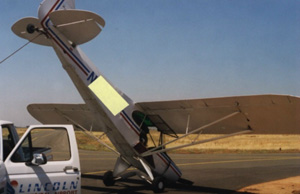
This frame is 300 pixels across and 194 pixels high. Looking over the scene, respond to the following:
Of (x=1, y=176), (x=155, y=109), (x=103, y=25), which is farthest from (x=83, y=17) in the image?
(x=1, y=176)

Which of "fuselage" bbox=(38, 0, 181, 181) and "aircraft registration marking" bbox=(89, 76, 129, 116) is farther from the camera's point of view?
"aircraft registration marking" bbox=(89, 76, 129, 116)

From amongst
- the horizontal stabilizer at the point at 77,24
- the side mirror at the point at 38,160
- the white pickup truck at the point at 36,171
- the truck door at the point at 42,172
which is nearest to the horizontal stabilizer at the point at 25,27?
the horizontal stabilizer at the point at 77,24

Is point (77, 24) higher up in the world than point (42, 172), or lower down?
higher up

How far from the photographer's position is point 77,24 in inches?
400

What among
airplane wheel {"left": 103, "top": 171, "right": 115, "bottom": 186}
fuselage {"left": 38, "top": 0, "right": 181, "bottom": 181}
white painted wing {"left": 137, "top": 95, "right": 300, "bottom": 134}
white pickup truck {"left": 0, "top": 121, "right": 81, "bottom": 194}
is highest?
white painted wing {"left": 137, "top": 95, "right": 300, "bottom": 134}

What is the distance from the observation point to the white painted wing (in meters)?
10.5

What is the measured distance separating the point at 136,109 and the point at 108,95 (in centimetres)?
187

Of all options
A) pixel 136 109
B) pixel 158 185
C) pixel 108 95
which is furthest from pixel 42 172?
pixel 136 109

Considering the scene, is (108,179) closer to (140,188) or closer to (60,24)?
(140,188)

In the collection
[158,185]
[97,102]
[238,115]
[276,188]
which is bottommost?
[158,185]

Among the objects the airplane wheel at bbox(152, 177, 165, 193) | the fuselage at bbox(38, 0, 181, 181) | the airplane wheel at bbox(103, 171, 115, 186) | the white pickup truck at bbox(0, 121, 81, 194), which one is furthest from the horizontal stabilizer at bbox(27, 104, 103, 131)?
the white pickup truck at bbox(0, 121, 81, 194)

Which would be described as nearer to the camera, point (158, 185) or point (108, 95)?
point (108, 95)

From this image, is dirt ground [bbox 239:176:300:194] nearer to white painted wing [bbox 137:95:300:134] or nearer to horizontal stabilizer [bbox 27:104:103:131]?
white painted wing [bbox 137:95:300:134]

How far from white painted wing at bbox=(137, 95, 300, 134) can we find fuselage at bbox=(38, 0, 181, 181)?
3.44 feet
